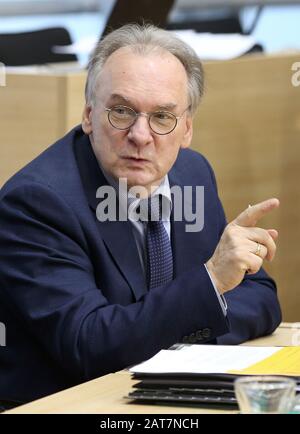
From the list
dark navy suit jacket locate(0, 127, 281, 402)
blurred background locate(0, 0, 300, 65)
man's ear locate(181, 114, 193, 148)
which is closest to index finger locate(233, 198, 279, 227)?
dark navy suit jacket locate(0, 127, 281, 402)

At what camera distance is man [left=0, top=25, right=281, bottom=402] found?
6.47 ft

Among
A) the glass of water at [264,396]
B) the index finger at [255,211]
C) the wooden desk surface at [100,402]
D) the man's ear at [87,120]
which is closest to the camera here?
the glass of water at [264,396]

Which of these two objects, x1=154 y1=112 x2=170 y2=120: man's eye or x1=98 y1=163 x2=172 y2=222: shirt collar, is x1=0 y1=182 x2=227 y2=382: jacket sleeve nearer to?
x1=98 y1=163 x2=172 y2=222: shirt collar

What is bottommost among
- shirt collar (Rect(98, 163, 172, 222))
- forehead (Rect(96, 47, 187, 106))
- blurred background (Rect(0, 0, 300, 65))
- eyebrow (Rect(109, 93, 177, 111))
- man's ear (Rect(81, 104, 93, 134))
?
blurred background (Rect(0, 0, 300, 65))

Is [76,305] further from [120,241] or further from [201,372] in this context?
[201,372]

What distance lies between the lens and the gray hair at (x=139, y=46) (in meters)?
2.25

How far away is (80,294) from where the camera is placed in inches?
78.8

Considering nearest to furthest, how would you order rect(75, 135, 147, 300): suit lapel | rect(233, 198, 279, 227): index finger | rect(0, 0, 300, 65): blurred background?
rect(233, 198, 279, 227): index finger → rect(75, 135, 147, 300): suit lapel → rect(0, 0, 300, 65): blurred background

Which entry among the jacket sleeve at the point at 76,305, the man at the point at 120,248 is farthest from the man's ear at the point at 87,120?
the jacket sleeve at the point at 76,305

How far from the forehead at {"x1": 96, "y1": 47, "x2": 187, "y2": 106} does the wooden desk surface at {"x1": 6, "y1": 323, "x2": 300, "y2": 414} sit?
1.98 feet

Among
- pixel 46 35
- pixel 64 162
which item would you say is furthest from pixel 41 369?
pixel 46 35

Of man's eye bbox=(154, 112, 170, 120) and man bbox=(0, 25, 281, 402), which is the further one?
man's eye bbox=(154, 112, 170, 120)

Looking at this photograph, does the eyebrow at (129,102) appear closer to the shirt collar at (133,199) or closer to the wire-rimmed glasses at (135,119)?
the wire-rimmed glasses at (135,119)

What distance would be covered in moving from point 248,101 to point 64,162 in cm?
162
